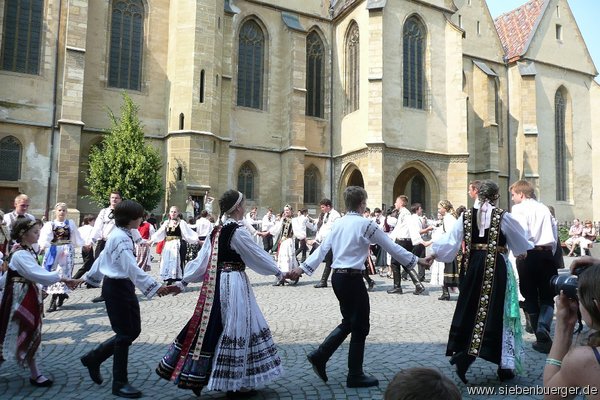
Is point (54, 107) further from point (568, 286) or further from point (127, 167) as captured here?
point (568, 286)

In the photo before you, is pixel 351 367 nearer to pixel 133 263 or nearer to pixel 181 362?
pixel 181 362

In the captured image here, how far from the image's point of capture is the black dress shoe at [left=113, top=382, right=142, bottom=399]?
3.94 metres

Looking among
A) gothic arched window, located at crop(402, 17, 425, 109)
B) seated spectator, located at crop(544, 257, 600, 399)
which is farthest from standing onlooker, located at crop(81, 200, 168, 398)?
gothic arched window, located at crop(402, 17, 425, 109)

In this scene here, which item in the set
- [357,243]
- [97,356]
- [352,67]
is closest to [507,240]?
[357,243]

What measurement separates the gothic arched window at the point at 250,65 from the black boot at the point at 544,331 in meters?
20.9

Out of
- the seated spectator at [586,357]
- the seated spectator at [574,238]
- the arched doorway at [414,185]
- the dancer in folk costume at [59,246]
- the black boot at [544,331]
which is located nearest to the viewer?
the seated spectator at [586,357]

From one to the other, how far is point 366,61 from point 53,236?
1872 centimetres

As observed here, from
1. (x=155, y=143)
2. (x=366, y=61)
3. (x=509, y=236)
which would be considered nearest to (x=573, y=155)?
(x=366, y=61)

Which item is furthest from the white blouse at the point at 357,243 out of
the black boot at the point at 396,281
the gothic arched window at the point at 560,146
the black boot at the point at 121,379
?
the gothic arched window at the point at 560,146

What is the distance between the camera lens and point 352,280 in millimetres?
4266

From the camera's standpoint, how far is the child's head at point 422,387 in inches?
51.6

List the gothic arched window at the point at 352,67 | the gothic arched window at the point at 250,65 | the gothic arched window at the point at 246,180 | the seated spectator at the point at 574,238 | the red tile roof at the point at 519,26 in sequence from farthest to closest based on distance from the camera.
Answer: the red tile roof at the point at 519,26 < the gothic arched window at the point at 352,67 < the gothic arched window at the point at 250,65 < the gothic arched window at the point at 246,180 < the seated spectator at the point at 574,238

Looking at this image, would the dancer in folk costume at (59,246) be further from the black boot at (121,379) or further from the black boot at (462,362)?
the black boot at (462,362)

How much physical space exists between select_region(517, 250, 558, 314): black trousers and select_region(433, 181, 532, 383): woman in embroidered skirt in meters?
1.64
